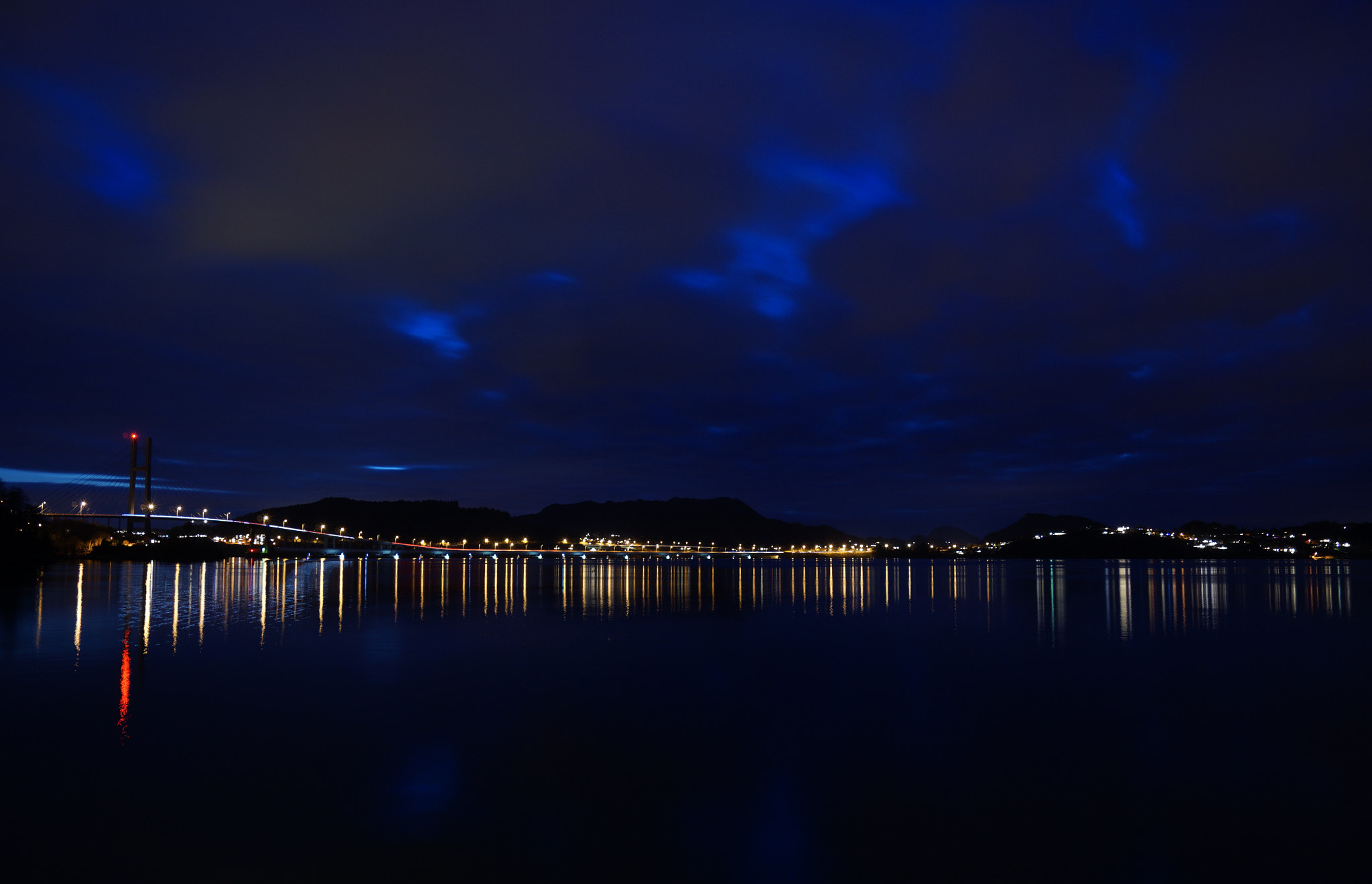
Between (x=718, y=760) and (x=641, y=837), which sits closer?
(x=641, y=837)

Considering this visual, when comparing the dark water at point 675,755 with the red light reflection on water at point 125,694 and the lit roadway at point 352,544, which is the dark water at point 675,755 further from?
the lit roadway at point 352,544

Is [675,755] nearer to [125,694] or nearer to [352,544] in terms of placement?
[125,694]

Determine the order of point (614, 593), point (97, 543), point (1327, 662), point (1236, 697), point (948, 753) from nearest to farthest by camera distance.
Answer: point (948, 753)
point (1236, 697)
point (1327, 662)
point (614, 593)
point (97, 543)

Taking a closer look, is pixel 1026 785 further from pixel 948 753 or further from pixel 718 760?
pixel 718 760

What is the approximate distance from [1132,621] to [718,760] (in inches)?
935

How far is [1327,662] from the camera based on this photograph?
19219 mm

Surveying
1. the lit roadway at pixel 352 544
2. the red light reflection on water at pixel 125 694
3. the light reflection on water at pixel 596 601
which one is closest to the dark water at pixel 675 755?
the red light reflection on water at pixel 125 694

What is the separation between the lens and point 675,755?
34.3 feet

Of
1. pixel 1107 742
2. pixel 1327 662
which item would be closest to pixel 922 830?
pixel 1107 742

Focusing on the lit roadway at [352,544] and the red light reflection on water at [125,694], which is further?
the lit roadway at [352,544]

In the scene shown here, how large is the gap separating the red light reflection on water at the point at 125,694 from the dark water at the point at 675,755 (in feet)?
0.23

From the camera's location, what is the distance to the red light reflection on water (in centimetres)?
1145

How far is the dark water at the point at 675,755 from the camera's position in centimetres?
732

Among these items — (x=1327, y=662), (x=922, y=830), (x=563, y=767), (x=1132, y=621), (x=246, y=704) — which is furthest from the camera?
(x=1132, y=621)
